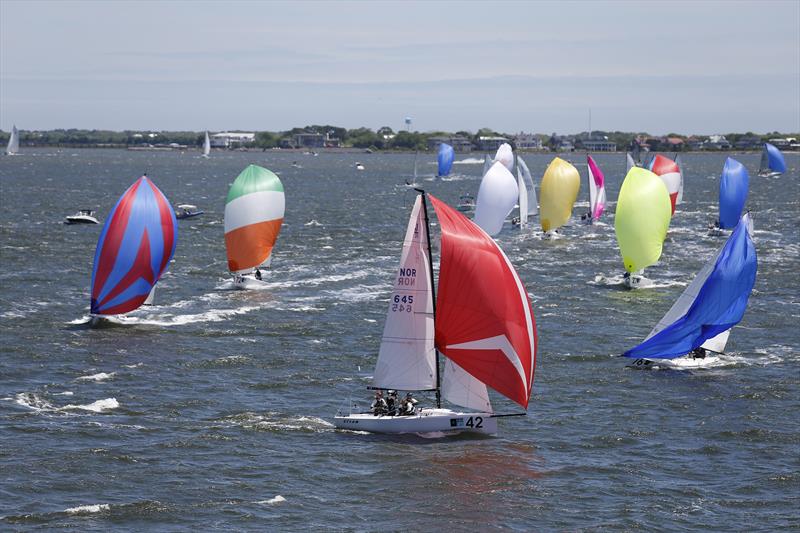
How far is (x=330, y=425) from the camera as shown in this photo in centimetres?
4475

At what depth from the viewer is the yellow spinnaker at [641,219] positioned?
257 ft

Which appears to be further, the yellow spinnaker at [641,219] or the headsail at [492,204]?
the headsail at [492,204]

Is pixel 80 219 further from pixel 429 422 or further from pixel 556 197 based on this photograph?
pixel 429 422

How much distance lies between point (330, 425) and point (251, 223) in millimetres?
33676

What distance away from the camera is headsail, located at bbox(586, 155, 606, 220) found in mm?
114812

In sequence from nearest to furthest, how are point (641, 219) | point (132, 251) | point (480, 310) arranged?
point (480, 310) < point (132, 251) < point (641, 219)

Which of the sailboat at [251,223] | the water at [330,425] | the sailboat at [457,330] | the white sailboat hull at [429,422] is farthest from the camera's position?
the sailboat at [251,223]

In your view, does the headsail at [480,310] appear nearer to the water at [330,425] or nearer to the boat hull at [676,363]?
the water at [330,425]

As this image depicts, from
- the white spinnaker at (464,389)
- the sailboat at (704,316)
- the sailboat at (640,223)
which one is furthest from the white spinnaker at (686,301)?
the sailboat at (640,223)

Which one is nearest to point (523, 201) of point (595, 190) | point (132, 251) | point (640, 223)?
point (595, 190)

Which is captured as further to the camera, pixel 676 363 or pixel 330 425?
pixel 676 363

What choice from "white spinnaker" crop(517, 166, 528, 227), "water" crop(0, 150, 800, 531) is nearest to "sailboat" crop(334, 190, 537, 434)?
"water" crop(0, 150, 800, 531)

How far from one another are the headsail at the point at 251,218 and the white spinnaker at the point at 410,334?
3409cm

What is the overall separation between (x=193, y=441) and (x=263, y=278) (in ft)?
128
